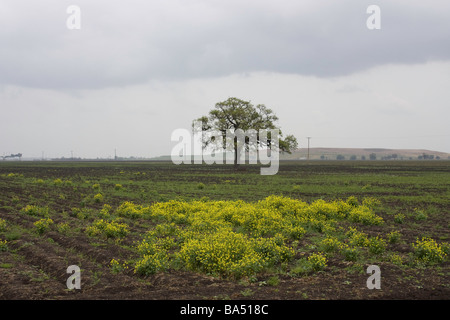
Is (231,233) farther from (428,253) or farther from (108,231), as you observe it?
(428,253)

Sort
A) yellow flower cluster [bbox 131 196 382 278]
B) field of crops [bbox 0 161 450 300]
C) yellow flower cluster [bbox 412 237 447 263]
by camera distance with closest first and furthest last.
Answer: field of crops [bbox 0 161 450 300], yellow flower cluster [bbox 131 196 382 278], yellow flower cluster [bbox 412 237 447 263]

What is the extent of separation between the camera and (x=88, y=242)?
44.3 feet

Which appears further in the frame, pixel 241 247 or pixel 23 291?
pixel 241 247

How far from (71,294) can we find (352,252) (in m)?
8.42

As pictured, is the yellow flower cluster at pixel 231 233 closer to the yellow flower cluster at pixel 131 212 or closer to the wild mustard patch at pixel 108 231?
the yellow flower cluster at pixel 131 212

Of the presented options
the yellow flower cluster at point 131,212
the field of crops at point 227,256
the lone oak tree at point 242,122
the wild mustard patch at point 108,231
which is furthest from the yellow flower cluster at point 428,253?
the lone oak tree at point 242,122

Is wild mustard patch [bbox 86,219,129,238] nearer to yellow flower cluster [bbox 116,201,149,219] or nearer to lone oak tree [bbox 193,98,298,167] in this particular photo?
yellow flower cluster [bbox 116,201,149,219]

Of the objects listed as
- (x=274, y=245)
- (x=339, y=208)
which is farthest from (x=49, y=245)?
(x=339, y=208)

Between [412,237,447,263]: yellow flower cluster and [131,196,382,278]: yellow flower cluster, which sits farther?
[412,237,447,263]: yellow flower cluster

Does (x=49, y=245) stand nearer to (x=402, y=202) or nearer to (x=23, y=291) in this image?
(x=23, y=291)

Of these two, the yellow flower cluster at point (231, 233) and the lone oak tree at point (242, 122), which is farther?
the lone oak tree at point (242, 122)
